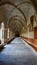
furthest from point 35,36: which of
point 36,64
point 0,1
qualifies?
point 36,64

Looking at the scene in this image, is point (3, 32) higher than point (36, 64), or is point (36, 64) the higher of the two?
point (3, 32)

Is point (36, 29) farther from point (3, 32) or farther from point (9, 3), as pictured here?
point (3, 32)

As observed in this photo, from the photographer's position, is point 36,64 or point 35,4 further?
point 35,4

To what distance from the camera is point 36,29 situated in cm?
1756

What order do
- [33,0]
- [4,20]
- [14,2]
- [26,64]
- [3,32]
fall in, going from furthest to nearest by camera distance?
[3,32] < [4,20] < [14,2] < [33,0] < [26,64]

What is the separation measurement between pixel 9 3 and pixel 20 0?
152 cm

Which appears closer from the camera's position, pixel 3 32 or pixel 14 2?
pixel 14 2

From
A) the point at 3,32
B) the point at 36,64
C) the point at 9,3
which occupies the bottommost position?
the point at 36,64

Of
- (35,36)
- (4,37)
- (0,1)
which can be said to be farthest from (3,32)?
(0,1)

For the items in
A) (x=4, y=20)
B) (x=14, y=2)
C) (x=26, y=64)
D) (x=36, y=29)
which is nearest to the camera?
(x=26, y=64)

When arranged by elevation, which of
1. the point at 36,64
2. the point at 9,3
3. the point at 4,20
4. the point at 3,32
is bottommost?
the point at 36,64

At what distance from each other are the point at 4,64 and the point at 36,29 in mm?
12496

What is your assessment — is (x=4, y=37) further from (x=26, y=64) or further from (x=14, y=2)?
(x=26, y=64)

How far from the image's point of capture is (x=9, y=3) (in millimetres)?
15797
